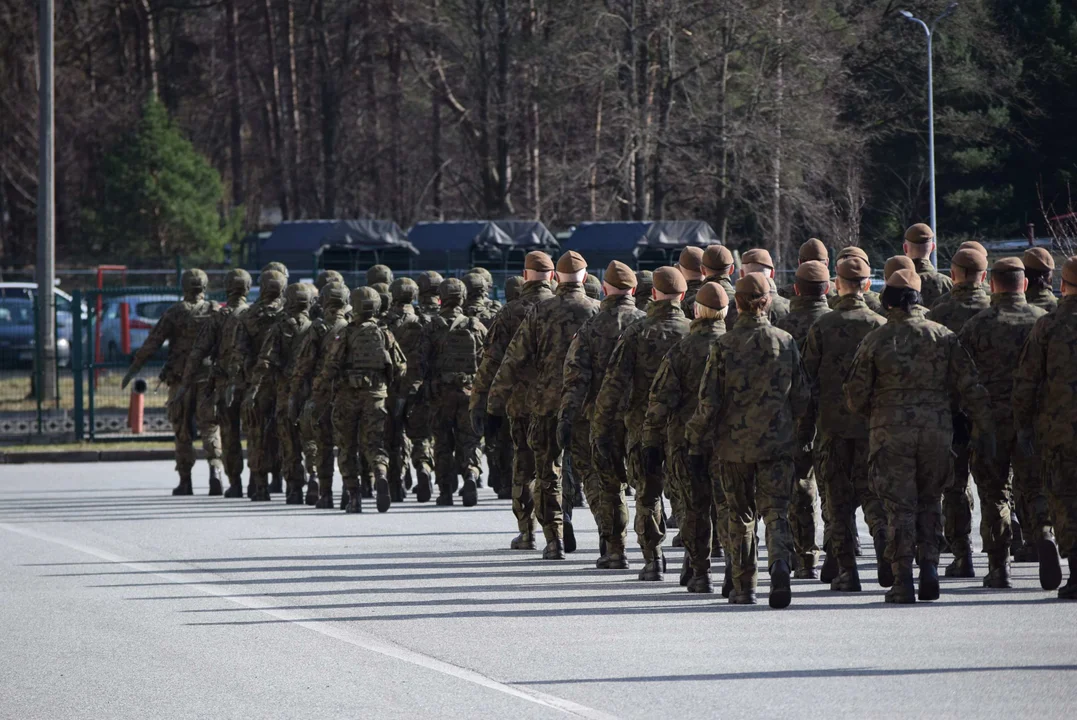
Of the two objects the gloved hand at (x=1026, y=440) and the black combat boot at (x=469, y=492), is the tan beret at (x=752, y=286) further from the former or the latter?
the black combat boot at (x=469, y=492)

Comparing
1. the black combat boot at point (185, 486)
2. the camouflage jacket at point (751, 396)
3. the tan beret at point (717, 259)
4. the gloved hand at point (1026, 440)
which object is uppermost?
the tan beret at point (717, 259)

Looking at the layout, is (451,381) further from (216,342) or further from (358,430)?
(216,342)

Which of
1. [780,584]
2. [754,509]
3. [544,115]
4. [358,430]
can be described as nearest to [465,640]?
[780,584]

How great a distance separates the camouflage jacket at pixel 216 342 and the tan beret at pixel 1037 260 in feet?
28.6

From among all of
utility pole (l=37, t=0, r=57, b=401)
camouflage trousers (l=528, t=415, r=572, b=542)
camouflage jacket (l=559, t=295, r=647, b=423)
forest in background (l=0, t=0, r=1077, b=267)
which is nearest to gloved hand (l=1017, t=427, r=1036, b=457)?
camouflage jacket (l=559, t=295, r=647, b=423)

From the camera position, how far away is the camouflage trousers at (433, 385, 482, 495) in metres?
16.3

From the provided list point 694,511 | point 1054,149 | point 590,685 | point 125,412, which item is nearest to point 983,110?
point 1054,149

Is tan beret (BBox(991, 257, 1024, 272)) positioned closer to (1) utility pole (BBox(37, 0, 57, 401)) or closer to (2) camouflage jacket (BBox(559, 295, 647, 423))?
(2) camouflage jacket (BBox(559, 295, 647, 423))

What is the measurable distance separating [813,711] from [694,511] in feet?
10.9

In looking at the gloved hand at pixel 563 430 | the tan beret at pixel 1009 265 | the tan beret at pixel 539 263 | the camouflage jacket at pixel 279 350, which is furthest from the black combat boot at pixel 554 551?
the camouflage jacket at pixel 279 350

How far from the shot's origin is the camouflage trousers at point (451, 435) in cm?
1633

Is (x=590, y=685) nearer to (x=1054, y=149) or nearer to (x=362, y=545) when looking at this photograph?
(x=362, y=545)

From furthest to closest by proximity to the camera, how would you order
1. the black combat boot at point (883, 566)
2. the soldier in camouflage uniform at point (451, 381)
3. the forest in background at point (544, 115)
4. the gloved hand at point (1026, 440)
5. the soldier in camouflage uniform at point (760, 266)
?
the forest in background at point (544, 115) → the soldier in camouflage uniform at point (451, 381) → the soldier in camouflage uniform at point (760, 266) → the black combat boot at point (883, 566) → the gloved hand at point (1026, 440)

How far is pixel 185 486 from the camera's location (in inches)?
709
